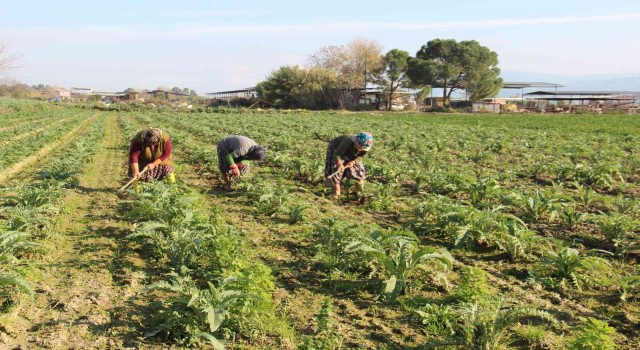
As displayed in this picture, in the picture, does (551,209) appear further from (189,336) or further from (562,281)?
(189,336)

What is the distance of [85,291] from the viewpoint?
422 cm

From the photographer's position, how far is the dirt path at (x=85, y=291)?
3.48 metres

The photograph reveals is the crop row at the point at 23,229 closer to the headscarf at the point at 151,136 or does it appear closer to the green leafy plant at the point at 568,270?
the headscarf at the point at 151,136

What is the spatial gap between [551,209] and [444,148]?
364 inches

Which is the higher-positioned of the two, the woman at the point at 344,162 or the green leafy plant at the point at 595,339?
the woman at the point at 344,162

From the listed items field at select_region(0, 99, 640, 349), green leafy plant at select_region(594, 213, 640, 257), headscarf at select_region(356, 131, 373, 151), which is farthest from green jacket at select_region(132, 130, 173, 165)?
green leafy plant at select_region(594, 213, 640, 257)

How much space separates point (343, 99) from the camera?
67812mm

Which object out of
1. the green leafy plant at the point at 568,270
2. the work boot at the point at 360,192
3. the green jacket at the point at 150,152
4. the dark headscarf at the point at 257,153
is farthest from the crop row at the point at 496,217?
the green jacket at the point at 150,152

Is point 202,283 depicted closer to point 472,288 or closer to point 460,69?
point 472,288

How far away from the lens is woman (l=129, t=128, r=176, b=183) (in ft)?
25.7

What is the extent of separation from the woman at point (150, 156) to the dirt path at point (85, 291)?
1232 mm

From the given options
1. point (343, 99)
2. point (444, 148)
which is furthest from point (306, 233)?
point (343, 99)

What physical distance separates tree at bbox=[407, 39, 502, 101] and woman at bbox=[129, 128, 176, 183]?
58.7 m

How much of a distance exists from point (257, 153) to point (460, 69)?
6154cm
